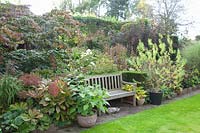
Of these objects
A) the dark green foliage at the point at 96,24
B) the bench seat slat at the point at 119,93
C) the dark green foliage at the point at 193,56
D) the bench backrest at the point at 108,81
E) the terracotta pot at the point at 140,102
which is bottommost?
the terracotta pot at the point at 140,102

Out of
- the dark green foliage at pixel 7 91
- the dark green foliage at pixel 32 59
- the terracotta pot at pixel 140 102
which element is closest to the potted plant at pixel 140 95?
the terracotta pot at pixel 140 102

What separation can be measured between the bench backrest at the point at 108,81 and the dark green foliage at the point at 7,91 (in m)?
1.91

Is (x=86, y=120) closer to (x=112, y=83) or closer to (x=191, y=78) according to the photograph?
(x=112, y=83)

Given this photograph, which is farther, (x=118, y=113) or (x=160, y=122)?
(x=118, y=113)

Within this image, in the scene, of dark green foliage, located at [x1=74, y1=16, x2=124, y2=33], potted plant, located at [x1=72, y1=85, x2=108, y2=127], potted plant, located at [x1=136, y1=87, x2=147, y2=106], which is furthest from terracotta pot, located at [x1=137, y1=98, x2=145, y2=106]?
dark green foliage, located at [x1=74, y1=16, x2=124, y2=33]

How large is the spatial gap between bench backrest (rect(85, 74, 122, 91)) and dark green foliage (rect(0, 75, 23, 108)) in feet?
6.26

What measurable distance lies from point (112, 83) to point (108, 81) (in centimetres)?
14

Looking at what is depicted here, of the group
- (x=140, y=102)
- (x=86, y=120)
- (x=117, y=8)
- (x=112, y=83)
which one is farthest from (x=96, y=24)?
(x=117, y=8)

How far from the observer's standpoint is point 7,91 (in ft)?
13.0

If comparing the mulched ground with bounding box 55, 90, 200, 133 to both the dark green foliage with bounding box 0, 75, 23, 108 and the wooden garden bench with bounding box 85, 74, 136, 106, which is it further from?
the dark green foliage with bounding box 0, 75, 23, 108

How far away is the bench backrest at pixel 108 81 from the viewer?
18.7 feet

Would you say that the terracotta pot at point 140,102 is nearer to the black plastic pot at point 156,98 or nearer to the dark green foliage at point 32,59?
the black plastic pot at point 156,98

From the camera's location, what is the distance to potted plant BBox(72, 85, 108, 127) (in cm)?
430

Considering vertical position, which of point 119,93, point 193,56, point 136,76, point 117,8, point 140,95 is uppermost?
point 117,8
